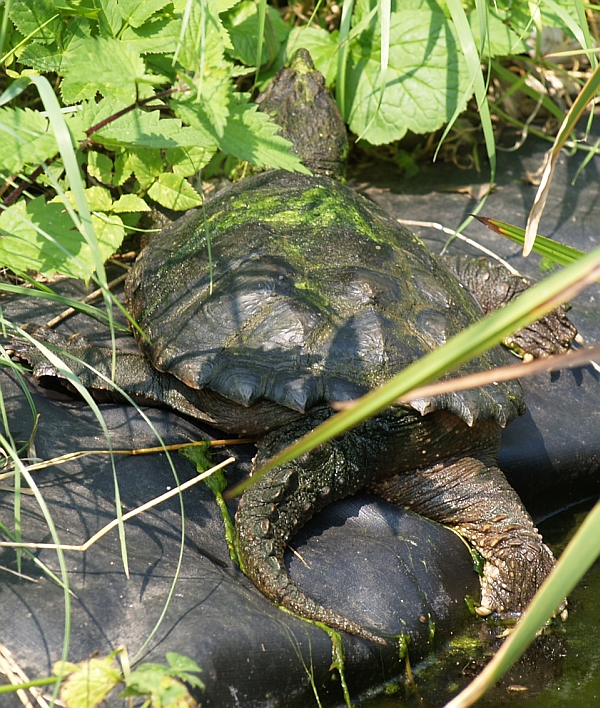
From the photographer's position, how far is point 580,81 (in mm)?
3924

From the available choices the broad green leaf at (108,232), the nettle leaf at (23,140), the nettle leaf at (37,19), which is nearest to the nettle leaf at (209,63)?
the nettle leaf at (23,140)

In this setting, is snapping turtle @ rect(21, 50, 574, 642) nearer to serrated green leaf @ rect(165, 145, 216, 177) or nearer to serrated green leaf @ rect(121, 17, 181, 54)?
serrated green leaf @ rect(165, 145, 216, 177)

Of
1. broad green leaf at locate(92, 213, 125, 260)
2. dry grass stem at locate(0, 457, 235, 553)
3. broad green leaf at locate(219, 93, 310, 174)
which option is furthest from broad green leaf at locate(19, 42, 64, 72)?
dry grass stem at locate(0, 457, 235, 553)

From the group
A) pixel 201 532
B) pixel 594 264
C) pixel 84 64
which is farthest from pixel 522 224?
pixel 594 264

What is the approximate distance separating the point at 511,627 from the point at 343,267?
1172mm

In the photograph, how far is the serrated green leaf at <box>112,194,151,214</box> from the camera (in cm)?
273

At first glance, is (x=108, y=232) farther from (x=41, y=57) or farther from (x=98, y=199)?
(x=41, y=57)

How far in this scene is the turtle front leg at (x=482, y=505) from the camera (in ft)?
7.42

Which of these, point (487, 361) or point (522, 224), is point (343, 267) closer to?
point (487, 361)

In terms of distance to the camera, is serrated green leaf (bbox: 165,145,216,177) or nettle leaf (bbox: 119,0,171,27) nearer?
nettle leaf (bbox: 119,0,171,27)

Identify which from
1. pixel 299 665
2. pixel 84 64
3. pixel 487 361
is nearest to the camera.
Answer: pixel 84 64

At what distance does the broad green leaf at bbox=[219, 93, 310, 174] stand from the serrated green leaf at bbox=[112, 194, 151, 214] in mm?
1077

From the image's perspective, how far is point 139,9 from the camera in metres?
2.22

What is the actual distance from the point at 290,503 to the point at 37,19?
1.64 metres
